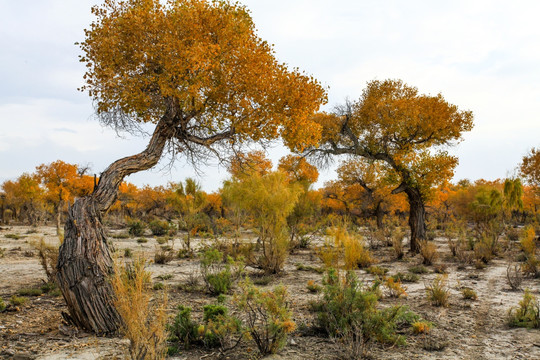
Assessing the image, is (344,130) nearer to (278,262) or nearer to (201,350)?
(278,262)

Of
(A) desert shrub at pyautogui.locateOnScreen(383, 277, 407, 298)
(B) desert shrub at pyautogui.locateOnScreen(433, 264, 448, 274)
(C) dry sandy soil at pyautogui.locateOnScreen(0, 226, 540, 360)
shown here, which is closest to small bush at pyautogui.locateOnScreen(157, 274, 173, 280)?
(C) dry sandy soil at pyautogui.locateOnScreen(0, 226, 540, 360)

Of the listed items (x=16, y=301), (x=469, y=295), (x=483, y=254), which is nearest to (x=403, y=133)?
(x=483, y=254)

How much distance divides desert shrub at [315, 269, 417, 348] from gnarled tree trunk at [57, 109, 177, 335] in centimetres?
326

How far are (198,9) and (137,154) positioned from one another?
352 cm

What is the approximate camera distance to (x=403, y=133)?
17.0 meters

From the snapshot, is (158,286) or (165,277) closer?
(158,286)

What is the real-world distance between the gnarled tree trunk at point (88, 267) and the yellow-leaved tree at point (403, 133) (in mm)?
12166

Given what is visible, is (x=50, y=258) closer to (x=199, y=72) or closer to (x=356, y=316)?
(x=199, y=72)

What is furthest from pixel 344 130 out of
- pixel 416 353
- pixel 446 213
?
pixel 446 213

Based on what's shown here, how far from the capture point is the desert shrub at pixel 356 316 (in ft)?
18.1

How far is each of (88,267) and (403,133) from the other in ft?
47.3

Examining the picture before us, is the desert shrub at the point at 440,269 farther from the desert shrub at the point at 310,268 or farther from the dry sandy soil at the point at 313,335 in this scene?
the desert shrub at the point at 310,268

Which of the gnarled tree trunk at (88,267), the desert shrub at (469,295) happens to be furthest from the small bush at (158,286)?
the desert shrub at (469,295)

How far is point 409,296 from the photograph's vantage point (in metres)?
8.98
